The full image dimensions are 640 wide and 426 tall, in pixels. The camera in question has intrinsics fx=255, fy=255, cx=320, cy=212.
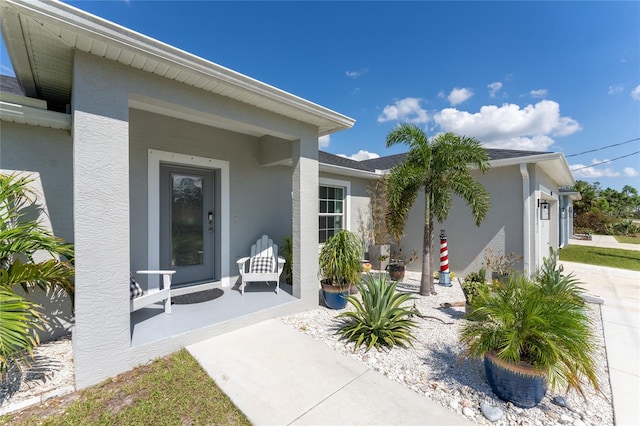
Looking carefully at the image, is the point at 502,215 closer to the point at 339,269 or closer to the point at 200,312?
the point at 339,269

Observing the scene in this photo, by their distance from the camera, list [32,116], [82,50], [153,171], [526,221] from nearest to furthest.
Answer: [82,50], [32,116], [153,171], [526,221]

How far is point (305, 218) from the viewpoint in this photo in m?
4.48

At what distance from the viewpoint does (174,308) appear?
13.2 ft

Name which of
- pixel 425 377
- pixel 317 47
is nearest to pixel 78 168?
pixel 425 377

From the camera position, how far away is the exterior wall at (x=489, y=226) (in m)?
6.56

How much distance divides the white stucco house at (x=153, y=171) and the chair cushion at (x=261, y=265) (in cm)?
47

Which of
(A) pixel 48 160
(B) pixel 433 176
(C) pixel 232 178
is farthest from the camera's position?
(B) pixel 433 176

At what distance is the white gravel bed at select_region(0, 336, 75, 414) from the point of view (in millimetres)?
2385

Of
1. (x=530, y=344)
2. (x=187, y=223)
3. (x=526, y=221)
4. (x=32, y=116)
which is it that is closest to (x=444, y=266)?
(x=526, y=221)

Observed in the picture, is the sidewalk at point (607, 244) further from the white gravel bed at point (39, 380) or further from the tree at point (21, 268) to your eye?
the tree at point (21, 268)

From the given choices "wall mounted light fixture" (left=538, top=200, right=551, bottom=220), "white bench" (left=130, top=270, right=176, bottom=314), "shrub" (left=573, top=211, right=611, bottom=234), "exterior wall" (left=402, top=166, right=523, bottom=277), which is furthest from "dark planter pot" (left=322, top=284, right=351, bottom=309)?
→ "shrub" (left=573, top=211, right=611, bottom=234)

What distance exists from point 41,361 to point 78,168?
234 cm

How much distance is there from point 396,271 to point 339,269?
270cm

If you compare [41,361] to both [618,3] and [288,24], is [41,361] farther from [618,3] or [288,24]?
[618,3]
